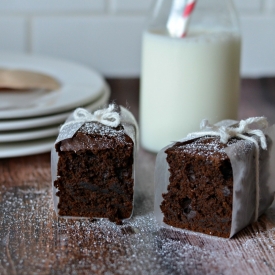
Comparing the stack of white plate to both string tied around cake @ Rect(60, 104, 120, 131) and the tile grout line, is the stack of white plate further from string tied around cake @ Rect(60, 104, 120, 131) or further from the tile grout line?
the tile grout line

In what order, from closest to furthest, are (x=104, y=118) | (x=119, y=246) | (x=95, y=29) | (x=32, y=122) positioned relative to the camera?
(x=119, y=246)
(x=104, y=118)
(x=32, y=122)
(x=95, y=29)

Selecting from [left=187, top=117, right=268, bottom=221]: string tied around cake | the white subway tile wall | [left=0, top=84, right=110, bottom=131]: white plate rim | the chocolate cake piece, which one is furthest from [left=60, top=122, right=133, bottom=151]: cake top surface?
the white subway tile wall

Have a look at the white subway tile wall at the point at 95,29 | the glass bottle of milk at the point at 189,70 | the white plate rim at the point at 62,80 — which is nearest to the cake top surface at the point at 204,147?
the glass bottle of milk at the point at 189,70

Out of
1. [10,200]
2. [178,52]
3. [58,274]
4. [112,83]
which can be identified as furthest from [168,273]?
[112,83]

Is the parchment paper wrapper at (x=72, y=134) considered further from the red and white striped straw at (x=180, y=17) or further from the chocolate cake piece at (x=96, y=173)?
the red and white striped straw at (x=180, y=17)

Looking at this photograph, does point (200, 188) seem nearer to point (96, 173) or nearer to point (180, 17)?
point (96, 173)

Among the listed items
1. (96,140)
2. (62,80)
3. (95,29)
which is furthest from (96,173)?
(95,29)
